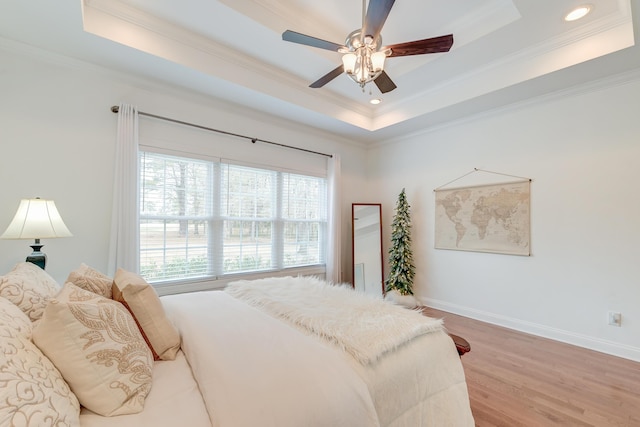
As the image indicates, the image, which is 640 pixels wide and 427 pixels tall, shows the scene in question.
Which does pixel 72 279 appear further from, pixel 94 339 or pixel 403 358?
pixel 403 358

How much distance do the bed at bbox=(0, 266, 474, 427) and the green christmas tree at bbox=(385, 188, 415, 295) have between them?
8.48ft

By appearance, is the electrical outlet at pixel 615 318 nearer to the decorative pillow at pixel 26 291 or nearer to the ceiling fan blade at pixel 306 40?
the ceiling fan blade at pixel 306 40

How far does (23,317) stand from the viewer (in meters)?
1.04

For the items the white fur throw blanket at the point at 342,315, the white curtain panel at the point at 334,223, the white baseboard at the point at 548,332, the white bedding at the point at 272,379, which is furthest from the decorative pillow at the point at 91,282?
the white baseboard at the point at 548,332

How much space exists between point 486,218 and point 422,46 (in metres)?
2.57

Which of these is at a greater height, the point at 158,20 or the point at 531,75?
the point at 158,20

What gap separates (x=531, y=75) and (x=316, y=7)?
2.30m

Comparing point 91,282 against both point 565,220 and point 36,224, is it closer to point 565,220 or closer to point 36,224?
point 36,224

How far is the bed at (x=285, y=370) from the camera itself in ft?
2.98

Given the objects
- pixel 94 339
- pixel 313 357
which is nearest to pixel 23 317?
pixel 94 339

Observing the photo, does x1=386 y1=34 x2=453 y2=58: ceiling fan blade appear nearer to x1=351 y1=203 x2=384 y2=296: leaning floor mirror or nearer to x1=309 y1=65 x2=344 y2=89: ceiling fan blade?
x1=309 y1=65 x2=344 y2=89: ceiling fan blade

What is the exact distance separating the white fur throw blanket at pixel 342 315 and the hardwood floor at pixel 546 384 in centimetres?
96

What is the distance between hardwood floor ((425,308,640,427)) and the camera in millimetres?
1883

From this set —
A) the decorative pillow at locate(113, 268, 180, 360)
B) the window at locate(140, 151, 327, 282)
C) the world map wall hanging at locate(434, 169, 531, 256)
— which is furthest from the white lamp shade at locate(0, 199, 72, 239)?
the world map wall hanging at locate(434, 169, 531, 256)
